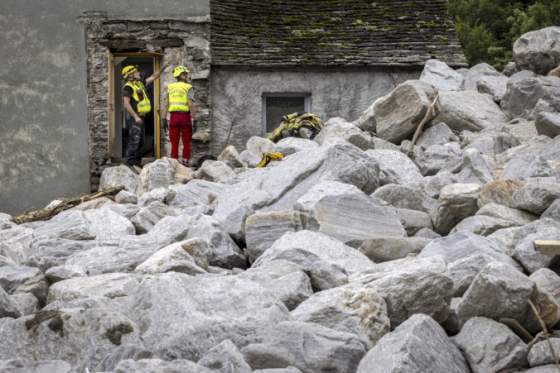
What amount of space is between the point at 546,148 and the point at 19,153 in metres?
9.52

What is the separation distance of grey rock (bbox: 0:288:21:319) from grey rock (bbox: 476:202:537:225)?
4.58 meters

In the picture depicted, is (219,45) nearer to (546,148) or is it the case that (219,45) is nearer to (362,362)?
(546,148)

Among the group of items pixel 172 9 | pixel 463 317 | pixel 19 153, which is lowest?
pixel 19 153

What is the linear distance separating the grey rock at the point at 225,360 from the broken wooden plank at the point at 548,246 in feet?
9.96

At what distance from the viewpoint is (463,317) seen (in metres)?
6.42

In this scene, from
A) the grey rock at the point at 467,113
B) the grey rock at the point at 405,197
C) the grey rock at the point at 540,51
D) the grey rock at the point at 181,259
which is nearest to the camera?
the grey rock at the point at 181,259

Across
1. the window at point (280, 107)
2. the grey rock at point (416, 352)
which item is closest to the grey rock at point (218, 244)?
the grey rock at point (416, 352)

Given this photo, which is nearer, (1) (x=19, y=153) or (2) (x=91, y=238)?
(2) (x=91, y=238)

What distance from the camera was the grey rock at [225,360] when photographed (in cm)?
518

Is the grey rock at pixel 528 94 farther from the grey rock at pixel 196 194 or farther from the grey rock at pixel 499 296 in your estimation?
the grey rock at pixel 499 296

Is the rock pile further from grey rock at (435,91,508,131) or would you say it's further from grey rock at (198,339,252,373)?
grey rock at (435,91,508,131)

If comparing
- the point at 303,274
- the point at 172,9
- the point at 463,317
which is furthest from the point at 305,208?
the point at 172,9

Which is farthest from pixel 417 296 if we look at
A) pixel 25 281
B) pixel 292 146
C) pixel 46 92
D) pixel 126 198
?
pixel 46 92

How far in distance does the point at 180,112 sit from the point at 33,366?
11141 millimetres
